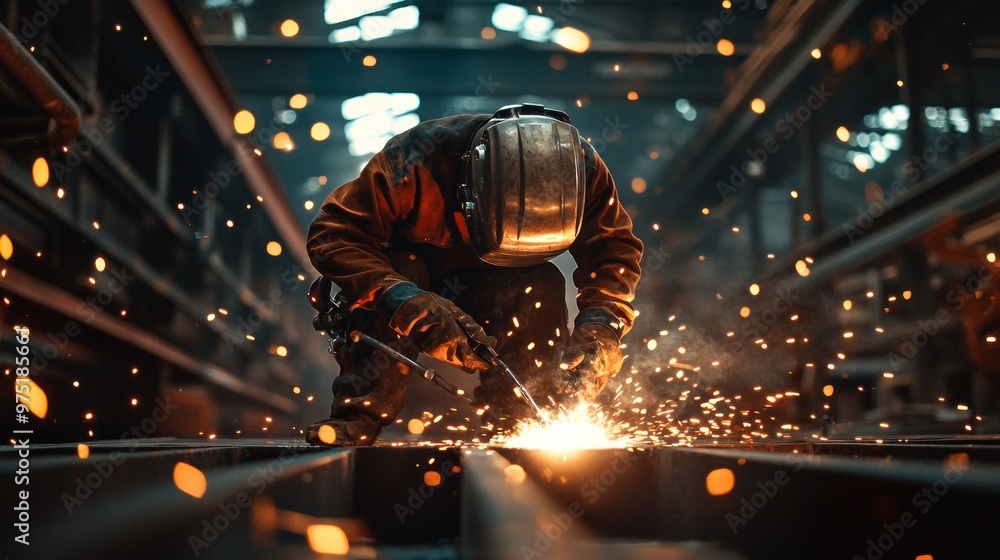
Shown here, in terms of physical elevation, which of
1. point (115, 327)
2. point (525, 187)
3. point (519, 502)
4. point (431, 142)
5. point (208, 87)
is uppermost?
point (208, 87)

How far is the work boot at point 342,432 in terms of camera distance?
2102mm

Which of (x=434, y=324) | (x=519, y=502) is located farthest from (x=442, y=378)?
(x=519, y=502)

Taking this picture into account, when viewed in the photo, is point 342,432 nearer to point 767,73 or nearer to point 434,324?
point 434,324

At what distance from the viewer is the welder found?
78.3 inches

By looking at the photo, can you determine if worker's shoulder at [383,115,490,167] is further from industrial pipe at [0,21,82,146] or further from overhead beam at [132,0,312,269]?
overhead beam at [132,0,312,269]

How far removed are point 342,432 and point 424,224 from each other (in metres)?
0.58

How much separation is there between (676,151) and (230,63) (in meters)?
4.73

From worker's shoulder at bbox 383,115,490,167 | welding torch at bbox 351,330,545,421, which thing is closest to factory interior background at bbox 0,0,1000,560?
welding torch at bbox 351,330,545,421

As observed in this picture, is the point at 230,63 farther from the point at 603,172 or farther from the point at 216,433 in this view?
the point at 603,172

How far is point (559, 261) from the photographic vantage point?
7371 millimetres

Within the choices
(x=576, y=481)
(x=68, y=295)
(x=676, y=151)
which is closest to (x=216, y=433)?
(x=68, y=295)

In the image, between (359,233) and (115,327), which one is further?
(115,327)

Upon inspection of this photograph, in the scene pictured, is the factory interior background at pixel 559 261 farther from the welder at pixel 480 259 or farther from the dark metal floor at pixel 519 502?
the welder at pixel 480 259

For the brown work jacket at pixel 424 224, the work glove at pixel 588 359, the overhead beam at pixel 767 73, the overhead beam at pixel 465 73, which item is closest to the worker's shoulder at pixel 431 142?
the brown work jacket at pixel 424 224
